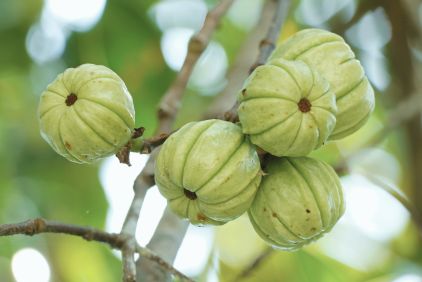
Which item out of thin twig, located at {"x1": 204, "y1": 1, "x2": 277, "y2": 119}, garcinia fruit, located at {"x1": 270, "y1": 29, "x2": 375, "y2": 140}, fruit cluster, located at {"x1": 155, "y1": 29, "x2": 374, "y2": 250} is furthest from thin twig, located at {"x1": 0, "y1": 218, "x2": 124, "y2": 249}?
thin twig, located at {"x1": 204, "y1": 1, "x2": 277, "y2": 119}

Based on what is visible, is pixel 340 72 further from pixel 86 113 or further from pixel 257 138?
pixel 86 113

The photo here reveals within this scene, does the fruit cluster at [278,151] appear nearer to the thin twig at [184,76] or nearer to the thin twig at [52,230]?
the thin twig at [52,230]

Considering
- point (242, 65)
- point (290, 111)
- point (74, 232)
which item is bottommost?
point (242, 65)

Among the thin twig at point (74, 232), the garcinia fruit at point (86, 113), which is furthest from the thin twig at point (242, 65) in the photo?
the thin twig at point (74, 232)

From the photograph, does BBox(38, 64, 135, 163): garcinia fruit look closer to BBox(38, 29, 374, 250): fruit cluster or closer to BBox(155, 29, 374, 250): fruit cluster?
BBox(38, 29, 374, 250): fruit cluster

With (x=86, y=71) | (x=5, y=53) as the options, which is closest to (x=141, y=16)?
(x=5, y=53)

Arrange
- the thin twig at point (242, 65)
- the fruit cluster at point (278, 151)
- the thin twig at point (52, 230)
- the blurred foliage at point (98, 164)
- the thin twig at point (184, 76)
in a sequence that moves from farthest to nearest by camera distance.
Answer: the blurred foliage at point (98, 164), the thin twig at point (242, 65), the thin twig at point (184, 76), the fruit cluster at point (278, 151), the thin twig at point (52, 230)

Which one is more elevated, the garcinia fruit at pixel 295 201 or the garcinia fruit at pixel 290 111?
the garcinia fruit at pixel 290 111

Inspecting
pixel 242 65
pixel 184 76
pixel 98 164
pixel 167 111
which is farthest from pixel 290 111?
pixel 98 164
